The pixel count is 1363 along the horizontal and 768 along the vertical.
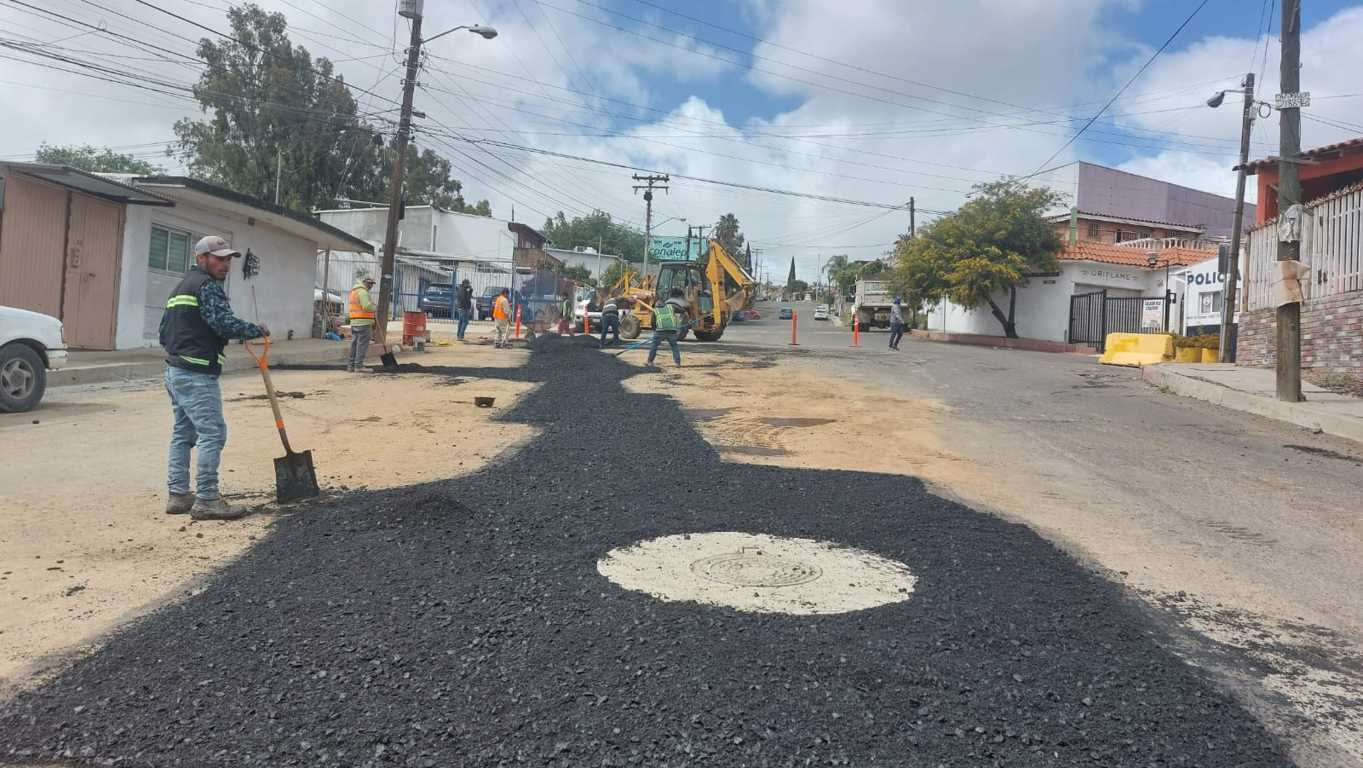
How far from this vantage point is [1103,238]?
4531 centimetres

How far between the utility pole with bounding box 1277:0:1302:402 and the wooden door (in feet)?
57.7

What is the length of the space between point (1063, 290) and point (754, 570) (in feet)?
108

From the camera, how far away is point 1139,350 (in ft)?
70.3

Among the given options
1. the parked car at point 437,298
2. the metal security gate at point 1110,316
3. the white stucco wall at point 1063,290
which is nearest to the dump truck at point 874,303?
the white stucco wall at point 1063,290

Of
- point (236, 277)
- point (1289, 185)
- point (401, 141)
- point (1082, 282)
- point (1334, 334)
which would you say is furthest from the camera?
point (1082, 282)

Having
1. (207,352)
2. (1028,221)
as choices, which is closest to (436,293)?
(1028,221)

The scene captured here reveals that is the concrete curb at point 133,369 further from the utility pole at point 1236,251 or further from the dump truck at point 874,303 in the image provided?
the dump truck at point 874,303

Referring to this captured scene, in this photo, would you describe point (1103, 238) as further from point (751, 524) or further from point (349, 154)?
point (751, 524)

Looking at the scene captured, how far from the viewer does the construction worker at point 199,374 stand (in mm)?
5223

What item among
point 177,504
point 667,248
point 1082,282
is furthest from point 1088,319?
point 177,504

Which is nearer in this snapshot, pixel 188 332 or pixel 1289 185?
pixel 188 332

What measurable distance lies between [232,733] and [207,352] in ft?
10.8

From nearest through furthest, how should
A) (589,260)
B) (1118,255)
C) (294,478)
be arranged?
(294,478), (1118,255), (589,260)

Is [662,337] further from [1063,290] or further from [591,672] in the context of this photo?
[1063,290]
